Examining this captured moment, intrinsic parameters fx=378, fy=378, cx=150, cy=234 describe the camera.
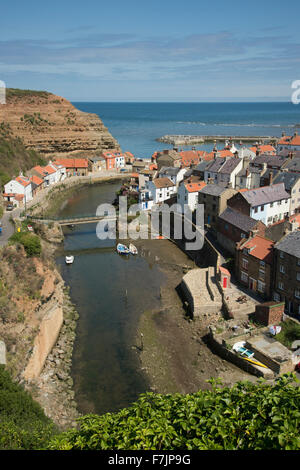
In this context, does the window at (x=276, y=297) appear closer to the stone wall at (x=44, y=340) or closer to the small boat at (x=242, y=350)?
the small boat at (x=242, y=350)

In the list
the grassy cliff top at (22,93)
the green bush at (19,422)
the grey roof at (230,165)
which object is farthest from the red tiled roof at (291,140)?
the green bush at (19,422)

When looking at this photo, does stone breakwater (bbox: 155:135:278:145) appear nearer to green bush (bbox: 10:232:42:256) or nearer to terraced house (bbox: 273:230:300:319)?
green bush (bbox: 10:232:42:256)

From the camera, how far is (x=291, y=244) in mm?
29266

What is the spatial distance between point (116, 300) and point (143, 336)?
6.37 m

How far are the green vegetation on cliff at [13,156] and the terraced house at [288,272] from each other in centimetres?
4930

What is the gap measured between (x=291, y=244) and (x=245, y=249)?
188 inches

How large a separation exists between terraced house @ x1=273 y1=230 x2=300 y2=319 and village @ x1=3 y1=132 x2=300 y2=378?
7 centimetres

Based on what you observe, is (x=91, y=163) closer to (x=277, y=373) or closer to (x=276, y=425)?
(x=277, y=373)

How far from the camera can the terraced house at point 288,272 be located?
28.6 metres

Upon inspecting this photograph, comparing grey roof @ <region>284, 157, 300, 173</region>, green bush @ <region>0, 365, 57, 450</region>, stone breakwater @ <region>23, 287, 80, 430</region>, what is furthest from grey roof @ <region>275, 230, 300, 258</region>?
grey roof @ <region>284, 157, 300, 173</region>

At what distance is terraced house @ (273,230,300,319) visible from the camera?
28.6m

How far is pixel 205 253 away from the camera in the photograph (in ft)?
138

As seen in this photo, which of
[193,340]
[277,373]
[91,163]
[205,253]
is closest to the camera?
[277,373]
